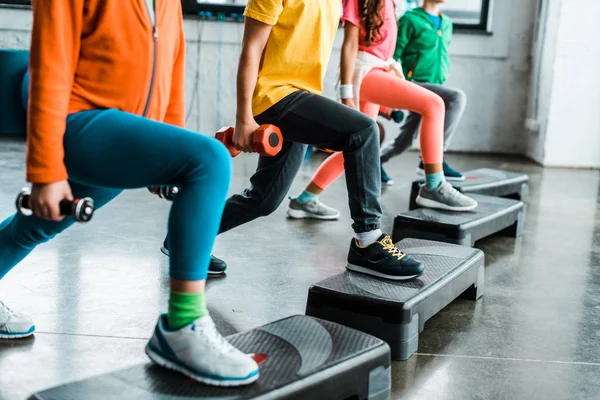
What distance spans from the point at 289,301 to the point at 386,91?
1344mm

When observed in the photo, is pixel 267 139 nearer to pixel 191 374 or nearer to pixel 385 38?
pixel 191 374

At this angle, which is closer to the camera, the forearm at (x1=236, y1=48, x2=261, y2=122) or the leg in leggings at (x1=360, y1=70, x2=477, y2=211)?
the forearm at (x1=236, y1=48, x2=261, y2=122)

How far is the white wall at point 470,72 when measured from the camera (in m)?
7.14

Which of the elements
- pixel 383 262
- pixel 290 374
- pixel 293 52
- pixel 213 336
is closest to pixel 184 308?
pixel 213 336

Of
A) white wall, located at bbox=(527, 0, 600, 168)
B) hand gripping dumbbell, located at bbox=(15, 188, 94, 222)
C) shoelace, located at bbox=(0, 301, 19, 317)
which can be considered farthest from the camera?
white wall, located at bbox=(527, 0, 600, 168)

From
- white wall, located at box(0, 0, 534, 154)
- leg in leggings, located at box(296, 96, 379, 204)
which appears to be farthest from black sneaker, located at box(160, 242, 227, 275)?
white wall, located at box(0, 0, 534, 154)

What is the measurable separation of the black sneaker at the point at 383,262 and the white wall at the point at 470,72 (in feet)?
15.9

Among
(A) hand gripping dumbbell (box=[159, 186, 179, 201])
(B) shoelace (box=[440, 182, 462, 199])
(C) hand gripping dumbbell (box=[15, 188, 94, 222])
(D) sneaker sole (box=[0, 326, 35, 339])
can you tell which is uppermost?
(C) hand gripping dumbbell (box=[15, 188, 94, 222])

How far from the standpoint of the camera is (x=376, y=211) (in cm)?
249

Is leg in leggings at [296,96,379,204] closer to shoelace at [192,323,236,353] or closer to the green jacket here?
the green jacket

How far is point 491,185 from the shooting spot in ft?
14.6

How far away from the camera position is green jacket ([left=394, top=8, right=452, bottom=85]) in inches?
176

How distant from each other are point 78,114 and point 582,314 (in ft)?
6.19

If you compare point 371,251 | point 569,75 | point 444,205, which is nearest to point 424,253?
point 371,251
